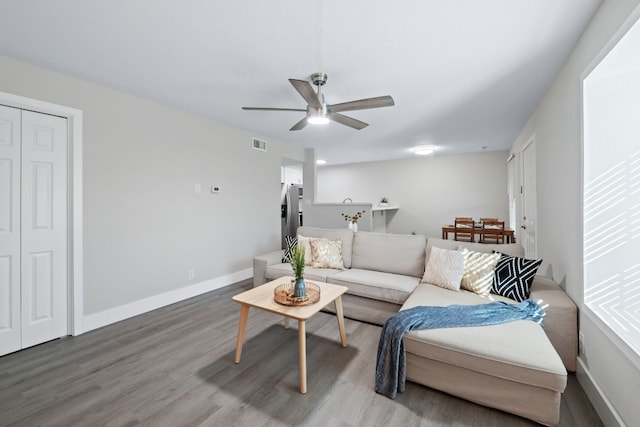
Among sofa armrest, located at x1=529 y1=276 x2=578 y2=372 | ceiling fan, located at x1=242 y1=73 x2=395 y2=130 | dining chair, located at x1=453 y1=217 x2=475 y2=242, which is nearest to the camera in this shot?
sofa armrest, located at x1=529 y1=276 x2=578 y2=372

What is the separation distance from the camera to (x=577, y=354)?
1.93m

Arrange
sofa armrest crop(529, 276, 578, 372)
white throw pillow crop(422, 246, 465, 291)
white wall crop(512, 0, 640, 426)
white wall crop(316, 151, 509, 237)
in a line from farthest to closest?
white wall crop(316, 151, 509, 237), white throw pillow crop(422, 246, 465, 291), sofa armrest crop(529, 276, 578, 372), white wall crop(512, 0, 640, 426)

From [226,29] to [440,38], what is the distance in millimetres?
1478

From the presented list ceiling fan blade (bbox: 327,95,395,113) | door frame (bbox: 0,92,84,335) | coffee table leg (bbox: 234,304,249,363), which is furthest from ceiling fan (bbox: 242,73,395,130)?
door frame (bbox: 0,92,84,335)

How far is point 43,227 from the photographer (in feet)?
8.11

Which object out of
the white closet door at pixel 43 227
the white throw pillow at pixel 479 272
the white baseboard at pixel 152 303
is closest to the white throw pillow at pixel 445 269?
the white throw pillow at pixel 479 272

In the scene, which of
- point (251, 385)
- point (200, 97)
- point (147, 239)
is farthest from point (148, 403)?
point (200, 97)

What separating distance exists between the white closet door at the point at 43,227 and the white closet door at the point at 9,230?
0.04 metres

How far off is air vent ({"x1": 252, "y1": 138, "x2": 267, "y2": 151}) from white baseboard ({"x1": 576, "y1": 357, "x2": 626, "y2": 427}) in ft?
14.5

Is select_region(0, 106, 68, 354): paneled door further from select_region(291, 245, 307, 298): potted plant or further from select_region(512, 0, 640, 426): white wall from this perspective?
select_region(512, 0, 640, 426): white wall

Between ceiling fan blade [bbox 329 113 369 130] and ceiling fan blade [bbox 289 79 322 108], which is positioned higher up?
ceiling fan blade [bbox 289 79 322 108]

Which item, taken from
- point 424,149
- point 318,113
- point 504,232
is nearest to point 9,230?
point 318,113

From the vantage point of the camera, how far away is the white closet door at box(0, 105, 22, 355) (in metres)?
2.25

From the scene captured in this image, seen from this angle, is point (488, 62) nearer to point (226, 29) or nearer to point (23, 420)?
point (226, 29)
